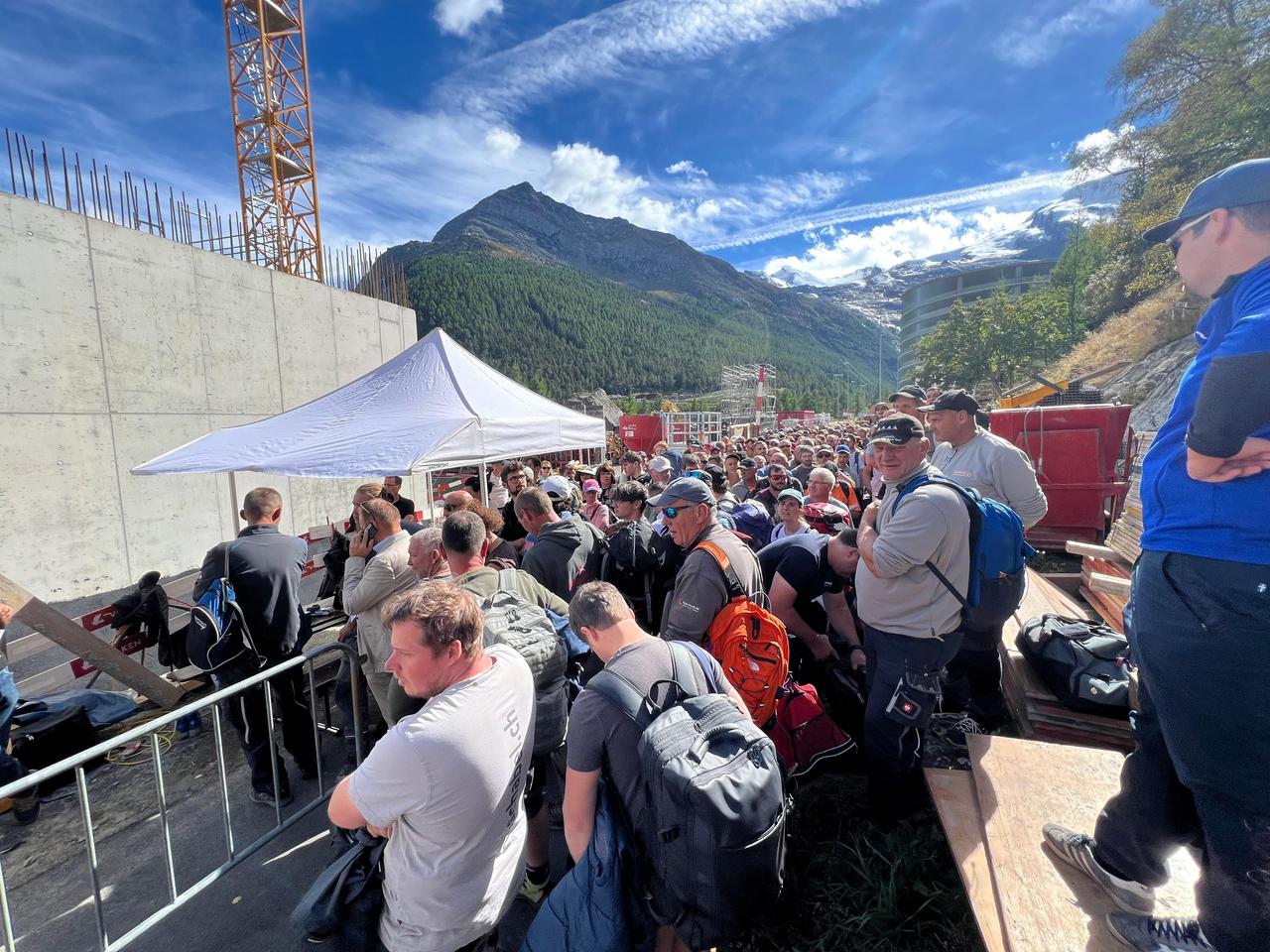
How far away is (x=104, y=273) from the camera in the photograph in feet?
28.5

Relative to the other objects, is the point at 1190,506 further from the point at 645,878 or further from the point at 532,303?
the point at 532,303

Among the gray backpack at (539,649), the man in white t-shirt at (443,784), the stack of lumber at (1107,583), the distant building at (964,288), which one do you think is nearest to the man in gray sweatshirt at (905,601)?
the gray backpack at (539,649)

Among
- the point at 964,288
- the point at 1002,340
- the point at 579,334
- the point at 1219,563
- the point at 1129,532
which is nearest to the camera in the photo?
the point at 1219,563

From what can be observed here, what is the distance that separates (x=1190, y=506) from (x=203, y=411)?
505 inches

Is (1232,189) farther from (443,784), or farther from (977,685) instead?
(977,685)

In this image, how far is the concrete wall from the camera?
763 cm

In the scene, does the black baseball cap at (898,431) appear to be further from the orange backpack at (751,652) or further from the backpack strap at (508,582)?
the backpack strap at (508,582)

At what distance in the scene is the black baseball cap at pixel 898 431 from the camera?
2.83 meters

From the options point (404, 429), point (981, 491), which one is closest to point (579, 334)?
point (404, 429)

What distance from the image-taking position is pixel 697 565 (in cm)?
296

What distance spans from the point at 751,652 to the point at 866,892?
1192mm

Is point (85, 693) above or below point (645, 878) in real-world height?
below

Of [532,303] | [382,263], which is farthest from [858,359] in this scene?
[382,263]

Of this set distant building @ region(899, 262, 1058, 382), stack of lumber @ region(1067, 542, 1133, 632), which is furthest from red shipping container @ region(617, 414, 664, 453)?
distant building @ region(899, 262, 1058, 382)
